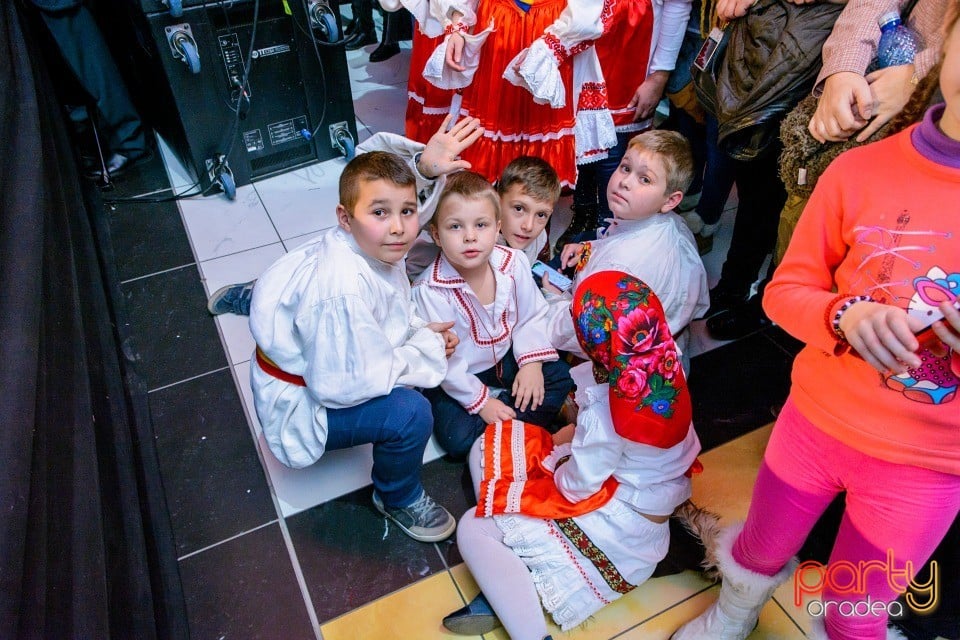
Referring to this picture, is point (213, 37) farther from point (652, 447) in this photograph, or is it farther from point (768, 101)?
point (652, 447)

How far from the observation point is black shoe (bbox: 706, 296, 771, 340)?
6.83ft

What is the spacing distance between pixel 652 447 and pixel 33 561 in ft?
3.12

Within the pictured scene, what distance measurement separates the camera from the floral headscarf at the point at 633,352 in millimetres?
1163

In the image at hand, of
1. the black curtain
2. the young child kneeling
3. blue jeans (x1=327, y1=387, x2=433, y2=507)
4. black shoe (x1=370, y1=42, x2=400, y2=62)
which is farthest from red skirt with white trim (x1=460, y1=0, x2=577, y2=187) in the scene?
black shoe (x1=370, y1=42, x2=400, y2=62)

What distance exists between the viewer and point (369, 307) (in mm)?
1375

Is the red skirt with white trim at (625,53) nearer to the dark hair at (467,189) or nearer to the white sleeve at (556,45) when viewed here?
the white sleeve at (556,45)

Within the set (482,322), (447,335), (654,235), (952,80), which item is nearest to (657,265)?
(654,235)

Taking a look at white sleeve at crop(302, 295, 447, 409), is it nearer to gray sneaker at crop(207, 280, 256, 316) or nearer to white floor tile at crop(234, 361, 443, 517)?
white floor tile at crop(234, 361, 443, 517)

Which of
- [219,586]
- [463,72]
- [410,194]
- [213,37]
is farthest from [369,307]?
[213,37]

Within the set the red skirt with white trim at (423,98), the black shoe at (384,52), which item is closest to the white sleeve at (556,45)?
the red skirt with white trim at (423,98)

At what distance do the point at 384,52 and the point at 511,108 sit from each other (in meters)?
1.99

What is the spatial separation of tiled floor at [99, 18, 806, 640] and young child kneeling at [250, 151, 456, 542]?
0.52 feet

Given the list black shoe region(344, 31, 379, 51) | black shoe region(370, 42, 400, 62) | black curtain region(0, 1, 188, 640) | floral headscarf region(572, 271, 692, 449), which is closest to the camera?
black curtain region(0, 1, 188, 640)

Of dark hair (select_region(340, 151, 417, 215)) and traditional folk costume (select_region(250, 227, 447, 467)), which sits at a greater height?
dark hair (select_region(340, 151, 417, 215))
